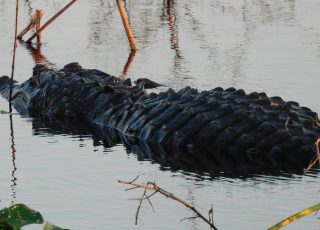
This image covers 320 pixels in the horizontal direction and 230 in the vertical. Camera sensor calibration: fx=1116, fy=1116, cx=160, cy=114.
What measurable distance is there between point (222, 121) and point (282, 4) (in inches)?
497

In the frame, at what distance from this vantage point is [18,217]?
19.4 ft

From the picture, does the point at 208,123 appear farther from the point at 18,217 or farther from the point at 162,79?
the point at 18,217

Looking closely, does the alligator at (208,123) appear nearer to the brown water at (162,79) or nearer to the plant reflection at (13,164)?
the brown water at (162,79)

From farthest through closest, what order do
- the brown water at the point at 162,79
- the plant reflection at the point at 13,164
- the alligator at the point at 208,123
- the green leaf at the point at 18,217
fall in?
the alligator at the point at 208,123 → the plant reflection at the point at 13,164 → the brown water at the point at 162,79 → the green leaf at the point at 18,217

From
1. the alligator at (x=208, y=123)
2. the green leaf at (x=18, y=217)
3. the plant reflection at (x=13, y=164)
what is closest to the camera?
A: the green leaf at (x=18, y=217)

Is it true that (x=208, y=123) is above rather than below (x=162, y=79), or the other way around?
above

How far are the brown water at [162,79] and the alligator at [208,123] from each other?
434 mm

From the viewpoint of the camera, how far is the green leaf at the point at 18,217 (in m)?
5.89

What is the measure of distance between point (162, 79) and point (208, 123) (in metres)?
4.03

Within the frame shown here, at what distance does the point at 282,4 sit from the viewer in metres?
22.6

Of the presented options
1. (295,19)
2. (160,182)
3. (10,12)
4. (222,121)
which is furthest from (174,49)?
(160,182)

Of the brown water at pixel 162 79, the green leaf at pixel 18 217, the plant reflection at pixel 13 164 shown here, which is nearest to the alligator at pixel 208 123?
the brown water at pixel 162 79

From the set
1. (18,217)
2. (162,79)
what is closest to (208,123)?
(162,79)

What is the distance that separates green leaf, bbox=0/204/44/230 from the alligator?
3900 millimetres
